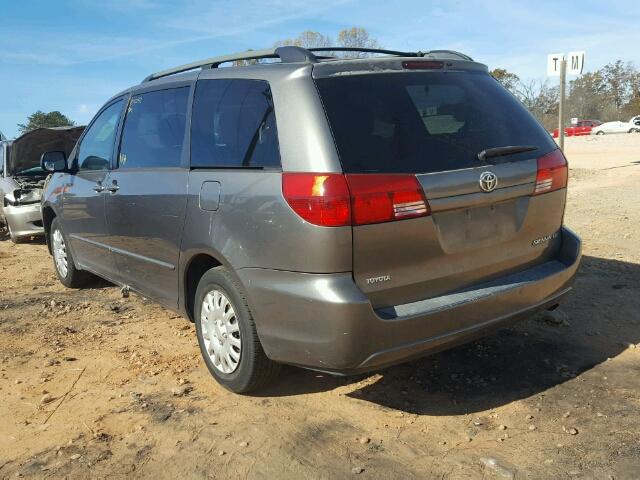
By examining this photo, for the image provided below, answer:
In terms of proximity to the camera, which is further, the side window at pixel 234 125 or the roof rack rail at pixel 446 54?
the roof rack rail at pixel 446 54

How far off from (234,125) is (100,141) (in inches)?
87.9

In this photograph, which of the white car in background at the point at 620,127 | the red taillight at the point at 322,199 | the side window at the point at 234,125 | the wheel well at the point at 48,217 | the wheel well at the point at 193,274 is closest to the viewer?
the red taillight at the point at 322,199

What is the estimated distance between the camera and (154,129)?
14.1ft

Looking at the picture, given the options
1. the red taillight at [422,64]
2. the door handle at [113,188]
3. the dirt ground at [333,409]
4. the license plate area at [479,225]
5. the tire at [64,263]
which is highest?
the red taillight at [422,64]

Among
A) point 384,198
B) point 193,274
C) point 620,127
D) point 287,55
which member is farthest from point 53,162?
point 620,127

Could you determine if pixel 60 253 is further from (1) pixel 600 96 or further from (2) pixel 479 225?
(1) pixel 600 96

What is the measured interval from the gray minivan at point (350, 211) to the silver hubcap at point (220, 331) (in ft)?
0.04

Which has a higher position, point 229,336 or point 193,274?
point 193,274

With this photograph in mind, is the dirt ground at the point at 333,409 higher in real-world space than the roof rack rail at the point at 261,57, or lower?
lower

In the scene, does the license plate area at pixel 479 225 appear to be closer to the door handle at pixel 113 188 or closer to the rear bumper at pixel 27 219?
the door handle at pixel 113 188

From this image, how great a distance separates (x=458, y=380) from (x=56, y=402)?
2.45m

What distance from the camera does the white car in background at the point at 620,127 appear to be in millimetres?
46000

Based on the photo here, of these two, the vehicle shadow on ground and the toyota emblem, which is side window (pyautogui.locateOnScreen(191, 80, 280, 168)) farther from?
the vehicle shadow on ground

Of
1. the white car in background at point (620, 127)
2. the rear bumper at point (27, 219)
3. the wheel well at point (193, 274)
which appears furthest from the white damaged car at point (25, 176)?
the white car in background at point (620, 127)
